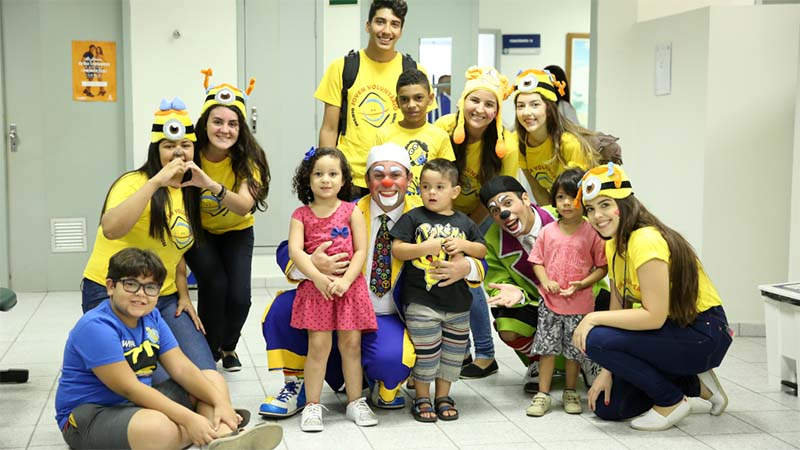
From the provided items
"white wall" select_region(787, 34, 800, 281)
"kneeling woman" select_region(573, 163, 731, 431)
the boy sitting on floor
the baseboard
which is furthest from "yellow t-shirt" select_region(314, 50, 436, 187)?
the baseboard

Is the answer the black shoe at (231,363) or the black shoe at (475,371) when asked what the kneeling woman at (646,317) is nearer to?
the black shoe at (475,371)

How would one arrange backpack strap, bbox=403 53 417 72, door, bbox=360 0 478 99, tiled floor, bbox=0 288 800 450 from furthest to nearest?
door, bbox=360 0 478 99 < backpack strap, bbox=403 53 417 72 < tiled floor, bbox=0 288 800 450

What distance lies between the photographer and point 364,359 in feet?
12.2

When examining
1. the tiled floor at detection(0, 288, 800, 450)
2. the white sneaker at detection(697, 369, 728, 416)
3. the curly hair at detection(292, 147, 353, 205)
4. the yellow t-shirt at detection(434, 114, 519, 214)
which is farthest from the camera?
the yellow t-shirt at detection(434, 114, 519, 214)

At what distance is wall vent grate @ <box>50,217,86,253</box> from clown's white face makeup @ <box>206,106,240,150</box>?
126 inches

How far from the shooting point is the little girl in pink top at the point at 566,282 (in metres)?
3.85

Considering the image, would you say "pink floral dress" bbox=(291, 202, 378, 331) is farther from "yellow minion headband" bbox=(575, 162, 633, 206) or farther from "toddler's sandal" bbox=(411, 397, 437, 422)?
"yellow minion headband" bbox=(575, 162, 633, 206)

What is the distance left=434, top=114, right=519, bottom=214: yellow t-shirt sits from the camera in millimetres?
4176

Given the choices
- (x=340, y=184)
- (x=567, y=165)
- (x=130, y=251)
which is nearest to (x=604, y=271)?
(x=567, y=165)

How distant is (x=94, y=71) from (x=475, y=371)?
3.85 metres

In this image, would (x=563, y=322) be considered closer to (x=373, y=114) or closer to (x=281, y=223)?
(x=373, y=114)

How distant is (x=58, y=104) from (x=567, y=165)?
413 cm

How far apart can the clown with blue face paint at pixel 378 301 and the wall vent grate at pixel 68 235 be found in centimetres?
344

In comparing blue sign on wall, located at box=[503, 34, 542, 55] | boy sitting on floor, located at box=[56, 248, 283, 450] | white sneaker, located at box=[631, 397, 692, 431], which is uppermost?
blue sign on wall, located at box=[503, 34, 542, 55]
